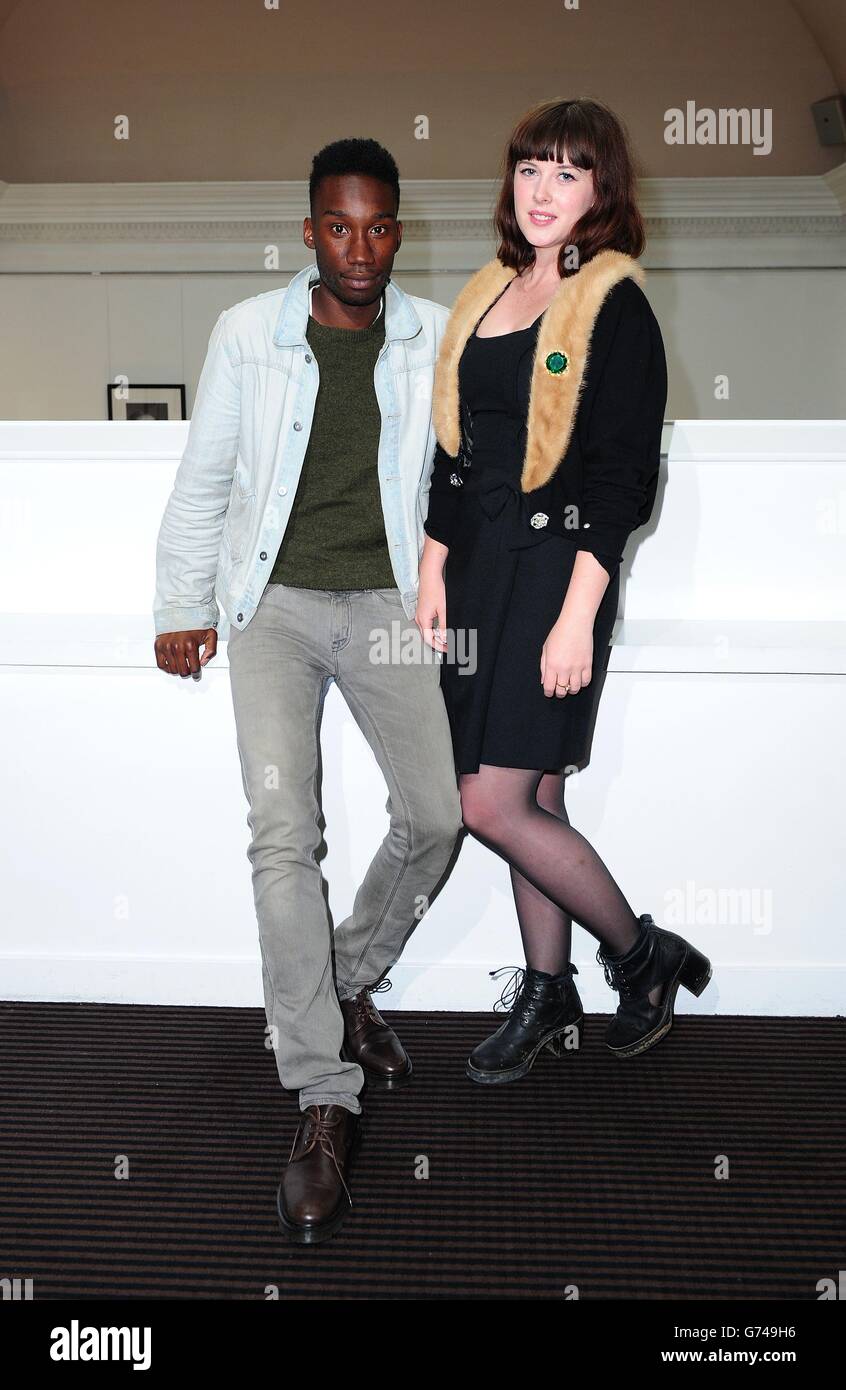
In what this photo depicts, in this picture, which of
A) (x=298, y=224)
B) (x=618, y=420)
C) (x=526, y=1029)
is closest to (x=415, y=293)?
(x=298, y=224)

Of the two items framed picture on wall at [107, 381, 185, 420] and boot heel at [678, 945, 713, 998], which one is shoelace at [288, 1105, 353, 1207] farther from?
framed picture on wall at [107, 381, 185, 420]

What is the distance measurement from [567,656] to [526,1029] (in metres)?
0.66

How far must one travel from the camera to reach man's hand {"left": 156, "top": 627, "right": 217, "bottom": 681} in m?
1.79

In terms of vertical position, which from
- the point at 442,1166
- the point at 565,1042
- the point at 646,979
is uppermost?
the point at 646,979

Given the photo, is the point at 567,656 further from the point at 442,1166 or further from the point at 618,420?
the point at 442,1166

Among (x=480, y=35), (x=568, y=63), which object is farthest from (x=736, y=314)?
(x=480, y=35)

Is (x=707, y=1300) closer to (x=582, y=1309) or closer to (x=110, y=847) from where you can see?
(x=582, y=1309)

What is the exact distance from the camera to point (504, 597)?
1.59 metres

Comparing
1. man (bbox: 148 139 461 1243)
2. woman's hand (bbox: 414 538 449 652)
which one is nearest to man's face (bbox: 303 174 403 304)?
man (bbox: 148 139 461 1243)

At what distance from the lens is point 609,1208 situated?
147 cm

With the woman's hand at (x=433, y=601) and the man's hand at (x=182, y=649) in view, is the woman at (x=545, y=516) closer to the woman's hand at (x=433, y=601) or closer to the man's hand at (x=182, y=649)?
the woman's hand at (x=433, y=601)

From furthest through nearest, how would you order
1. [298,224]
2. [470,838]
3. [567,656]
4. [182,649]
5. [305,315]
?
[298,224], [470,838], [182,649], [305,315], [567,656]

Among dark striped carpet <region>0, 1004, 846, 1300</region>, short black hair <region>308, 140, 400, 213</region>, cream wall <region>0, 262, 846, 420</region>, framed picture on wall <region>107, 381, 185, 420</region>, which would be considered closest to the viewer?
dark striped carpet <region>0, 1004, 846, 1300</region>

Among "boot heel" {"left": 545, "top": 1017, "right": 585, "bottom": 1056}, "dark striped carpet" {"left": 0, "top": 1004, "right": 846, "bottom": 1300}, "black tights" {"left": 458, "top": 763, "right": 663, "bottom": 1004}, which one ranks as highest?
"black tights" {"left": 458, "top": 763, "right": 663, "bottom": 1004}
